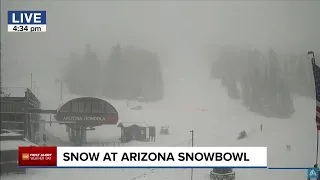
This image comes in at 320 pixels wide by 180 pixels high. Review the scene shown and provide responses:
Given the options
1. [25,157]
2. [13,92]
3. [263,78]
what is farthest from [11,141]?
[263,78]

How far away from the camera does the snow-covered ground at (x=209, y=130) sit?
290cm

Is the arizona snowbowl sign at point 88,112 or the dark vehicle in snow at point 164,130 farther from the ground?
the arizona snowbowl sign at point 88,112

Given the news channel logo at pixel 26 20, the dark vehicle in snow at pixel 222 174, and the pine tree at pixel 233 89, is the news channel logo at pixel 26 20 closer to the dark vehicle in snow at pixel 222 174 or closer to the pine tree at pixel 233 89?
the pine tree at pixel 233 89

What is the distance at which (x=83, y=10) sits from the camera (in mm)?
2896

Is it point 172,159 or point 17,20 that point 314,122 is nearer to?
point 172,159

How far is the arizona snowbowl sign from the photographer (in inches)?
114

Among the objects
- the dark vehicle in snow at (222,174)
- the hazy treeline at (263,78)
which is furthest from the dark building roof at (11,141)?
the hazy treeline at (263,78)

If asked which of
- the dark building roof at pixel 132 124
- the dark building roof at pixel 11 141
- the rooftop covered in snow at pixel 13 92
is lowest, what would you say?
the dark building roof at pixel 11 141

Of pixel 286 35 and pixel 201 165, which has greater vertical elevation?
pixel 286 35

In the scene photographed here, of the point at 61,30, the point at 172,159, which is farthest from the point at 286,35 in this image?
the point at 61,30

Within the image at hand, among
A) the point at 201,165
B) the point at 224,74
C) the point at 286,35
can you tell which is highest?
the point at 286,35

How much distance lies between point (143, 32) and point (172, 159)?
1.25 meters

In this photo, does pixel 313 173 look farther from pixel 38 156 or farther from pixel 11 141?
pixel 11 141

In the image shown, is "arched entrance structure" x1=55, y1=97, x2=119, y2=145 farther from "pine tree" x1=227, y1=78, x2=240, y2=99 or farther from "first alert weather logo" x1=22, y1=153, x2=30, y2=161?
"pine tree" x1=227, y1=78, x2=240, y2=99
